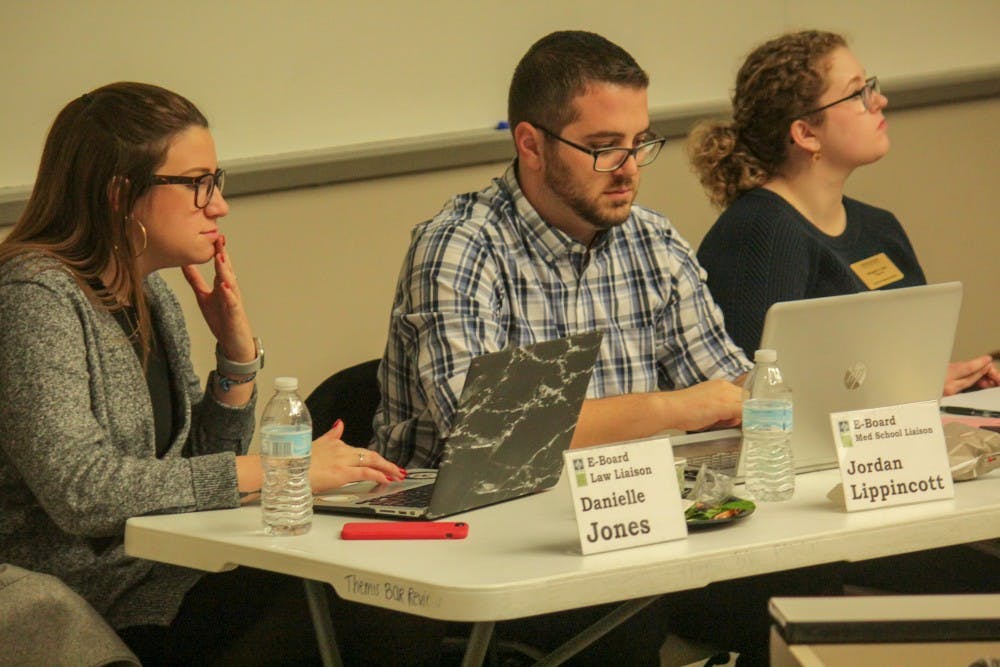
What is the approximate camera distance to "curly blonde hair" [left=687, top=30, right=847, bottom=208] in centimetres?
283

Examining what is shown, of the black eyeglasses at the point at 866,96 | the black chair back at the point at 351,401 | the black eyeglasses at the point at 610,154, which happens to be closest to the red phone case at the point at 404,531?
the black chair back at the point at 351,401

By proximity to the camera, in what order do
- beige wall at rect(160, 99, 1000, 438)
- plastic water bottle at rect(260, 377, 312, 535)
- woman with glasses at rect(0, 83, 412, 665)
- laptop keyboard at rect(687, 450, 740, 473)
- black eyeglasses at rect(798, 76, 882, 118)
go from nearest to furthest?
plastic water bottle at rect(260, 377, 312, 535), woman with glasses at rect(0, 83, 412, 665), laptop keyboard at rect(687, 450, 740, 473), black eyeglasses at rect(798, 76, 882, 118), beige wall at rect(160, 99, 1000, 438)

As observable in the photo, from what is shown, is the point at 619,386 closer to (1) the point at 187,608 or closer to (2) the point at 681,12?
(1) the point at 187,608

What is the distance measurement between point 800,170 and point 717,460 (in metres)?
1.19

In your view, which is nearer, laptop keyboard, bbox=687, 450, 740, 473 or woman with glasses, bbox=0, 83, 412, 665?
woman with glasses, bbox=0, 83, 412, 665

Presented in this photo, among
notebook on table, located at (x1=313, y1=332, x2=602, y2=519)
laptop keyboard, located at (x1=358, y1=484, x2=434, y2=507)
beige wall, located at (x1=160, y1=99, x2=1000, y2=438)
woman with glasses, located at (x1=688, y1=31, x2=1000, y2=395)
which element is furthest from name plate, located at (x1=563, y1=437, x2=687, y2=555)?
beige wall, located at (x1=160, y1=99, x2=1000, y2=438)

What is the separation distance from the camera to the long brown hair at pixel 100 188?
1854 mm

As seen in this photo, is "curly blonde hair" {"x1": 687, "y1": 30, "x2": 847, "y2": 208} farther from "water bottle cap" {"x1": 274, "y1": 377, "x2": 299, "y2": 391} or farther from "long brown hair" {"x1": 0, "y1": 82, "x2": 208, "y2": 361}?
"water bottle cap" {"x1": 274, "y1": 377, "x2": 299, "y2": 391}

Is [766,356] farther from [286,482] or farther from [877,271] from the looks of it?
[877,271]

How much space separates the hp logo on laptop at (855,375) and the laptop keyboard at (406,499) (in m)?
0.58

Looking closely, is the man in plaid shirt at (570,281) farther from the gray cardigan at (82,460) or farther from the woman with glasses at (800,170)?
the gray cardigan at (82,460)

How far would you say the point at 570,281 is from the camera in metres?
2.35

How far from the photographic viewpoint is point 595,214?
231 centimetres

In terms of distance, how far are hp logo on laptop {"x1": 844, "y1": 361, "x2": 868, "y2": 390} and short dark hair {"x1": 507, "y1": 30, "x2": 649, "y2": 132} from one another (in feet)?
2.53
